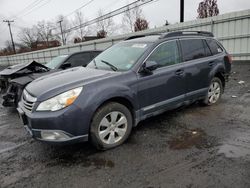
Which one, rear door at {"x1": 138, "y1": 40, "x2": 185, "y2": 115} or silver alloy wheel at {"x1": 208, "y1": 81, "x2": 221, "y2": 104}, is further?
silver alloy wheel at {"x1": 208, "y1": 81, "x2": 221, "y2": 104}

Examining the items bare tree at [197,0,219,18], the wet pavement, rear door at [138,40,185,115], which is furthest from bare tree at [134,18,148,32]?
the wet pavement

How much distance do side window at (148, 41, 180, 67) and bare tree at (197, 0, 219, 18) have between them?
31235mm

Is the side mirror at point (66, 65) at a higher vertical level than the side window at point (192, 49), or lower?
lower

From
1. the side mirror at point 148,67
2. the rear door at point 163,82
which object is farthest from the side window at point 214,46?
the side mirror at point 148,67

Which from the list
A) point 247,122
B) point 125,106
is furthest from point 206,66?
point 125,106

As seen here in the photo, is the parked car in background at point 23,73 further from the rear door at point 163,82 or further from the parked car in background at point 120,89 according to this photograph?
the rear door at point 163,82

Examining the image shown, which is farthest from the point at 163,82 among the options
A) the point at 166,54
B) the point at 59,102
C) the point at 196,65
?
the point at 59,102

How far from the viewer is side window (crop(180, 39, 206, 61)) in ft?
13.2

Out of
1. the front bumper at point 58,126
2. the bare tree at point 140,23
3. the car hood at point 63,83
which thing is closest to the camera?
the front bumper at point 58,126

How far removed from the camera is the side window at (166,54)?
3554 mm

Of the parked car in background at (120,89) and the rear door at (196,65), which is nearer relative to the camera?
the parked car in background at (120,89)

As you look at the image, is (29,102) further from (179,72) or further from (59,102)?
(179,72)

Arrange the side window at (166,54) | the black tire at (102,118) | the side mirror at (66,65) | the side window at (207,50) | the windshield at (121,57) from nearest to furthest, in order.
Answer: the black tire at (102,118)
the windshield at (121,57)
the side window at (166,54)
the side window at (207,50)
the side mirror at (66,65)

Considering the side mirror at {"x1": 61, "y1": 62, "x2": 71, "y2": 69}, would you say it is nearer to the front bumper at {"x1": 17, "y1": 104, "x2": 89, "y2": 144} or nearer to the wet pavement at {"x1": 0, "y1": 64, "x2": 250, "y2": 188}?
the wet pavement at {"x1": 0, "y1": 64, "x2": 250, "y2": 188}
